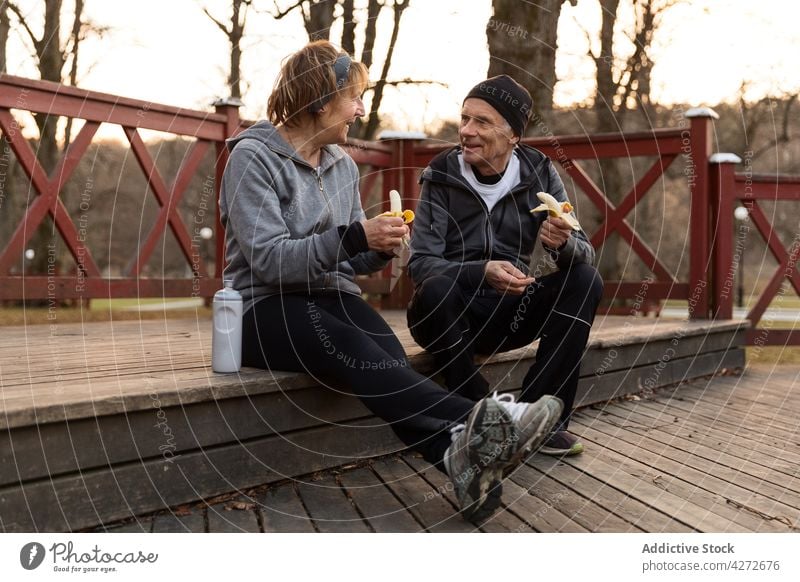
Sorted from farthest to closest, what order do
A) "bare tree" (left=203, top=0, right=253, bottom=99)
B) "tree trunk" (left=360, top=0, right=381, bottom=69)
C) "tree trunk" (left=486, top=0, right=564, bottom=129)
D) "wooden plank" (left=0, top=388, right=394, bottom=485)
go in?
"tree trunk" (left=486, top=0, right=564, bottom=129) < "bare tree" (left=203, top=0, right=253, bottom=99) < "tree trunk" (left=360, top=0, right=381, bottom=69) < "wooden plank" (left=0, top=388, right=394, bottom=485)

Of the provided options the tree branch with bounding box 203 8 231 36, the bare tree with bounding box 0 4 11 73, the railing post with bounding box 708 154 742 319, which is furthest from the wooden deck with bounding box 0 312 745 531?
the bare tree with bounding box 0 4 11 73

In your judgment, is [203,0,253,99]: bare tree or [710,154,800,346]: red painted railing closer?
[203,0,253,99]: bare tree

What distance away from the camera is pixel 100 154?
36.9ft

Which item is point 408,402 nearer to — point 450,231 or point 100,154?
point 450,231

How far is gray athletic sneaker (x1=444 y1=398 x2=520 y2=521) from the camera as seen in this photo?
1.82 m

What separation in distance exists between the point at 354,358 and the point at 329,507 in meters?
0.40

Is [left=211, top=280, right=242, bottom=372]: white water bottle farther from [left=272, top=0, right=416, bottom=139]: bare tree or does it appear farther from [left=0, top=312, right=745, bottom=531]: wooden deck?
[left=272, top=0, right=416, bottom=139]: bare tree

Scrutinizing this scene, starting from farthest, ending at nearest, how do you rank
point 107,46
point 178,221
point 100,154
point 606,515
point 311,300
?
point 100,154 → point 107,46 → point 178,221 → point 311,300 → point 606,515

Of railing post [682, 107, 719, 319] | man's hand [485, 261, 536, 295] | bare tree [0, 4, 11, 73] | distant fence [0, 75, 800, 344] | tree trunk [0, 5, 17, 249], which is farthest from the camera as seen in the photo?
bare tree [0, 4, 11, 73]

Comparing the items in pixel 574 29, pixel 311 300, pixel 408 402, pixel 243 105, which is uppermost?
pixel 574 29

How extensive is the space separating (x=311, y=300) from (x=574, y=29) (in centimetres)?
289

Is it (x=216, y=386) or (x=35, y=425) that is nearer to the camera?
(x=35, y=425)

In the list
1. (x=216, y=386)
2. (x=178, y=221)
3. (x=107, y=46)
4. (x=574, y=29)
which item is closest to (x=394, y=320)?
(x=178, y=221)

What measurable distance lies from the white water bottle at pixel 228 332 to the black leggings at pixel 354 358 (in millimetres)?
66
